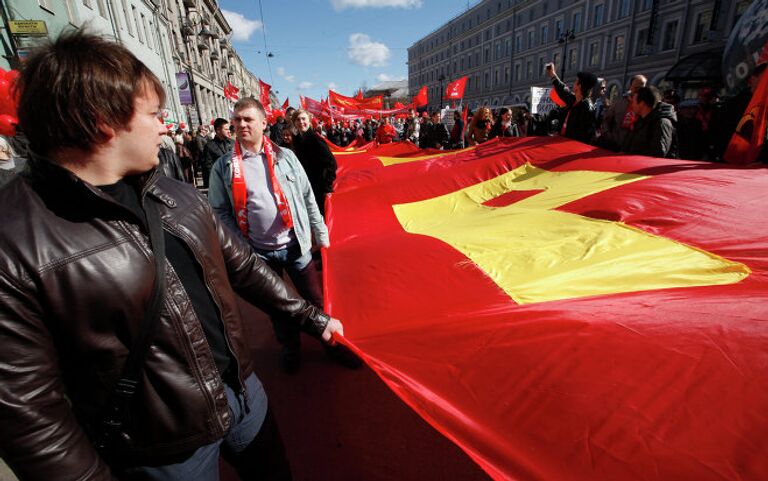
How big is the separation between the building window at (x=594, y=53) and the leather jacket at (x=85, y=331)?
45.7 meters

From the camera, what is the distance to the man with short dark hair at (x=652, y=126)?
11.9 ft

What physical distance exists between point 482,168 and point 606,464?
3321mm

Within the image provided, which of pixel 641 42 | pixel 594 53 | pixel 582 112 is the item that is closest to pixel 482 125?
pixel 582 112

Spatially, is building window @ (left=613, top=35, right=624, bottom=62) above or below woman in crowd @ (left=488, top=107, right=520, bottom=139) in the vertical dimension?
above

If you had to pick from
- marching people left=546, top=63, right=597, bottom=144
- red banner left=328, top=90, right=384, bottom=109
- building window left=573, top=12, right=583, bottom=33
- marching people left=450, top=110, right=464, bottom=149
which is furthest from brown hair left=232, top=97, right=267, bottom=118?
building window left=573, top=12, right=583, bottom=33

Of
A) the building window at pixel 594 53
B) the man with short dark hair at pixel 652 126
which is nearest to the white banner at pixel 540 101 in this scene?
the man with short dark hair at pixel 652 126

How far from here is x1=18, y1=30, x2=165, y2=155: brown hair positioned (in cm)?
88

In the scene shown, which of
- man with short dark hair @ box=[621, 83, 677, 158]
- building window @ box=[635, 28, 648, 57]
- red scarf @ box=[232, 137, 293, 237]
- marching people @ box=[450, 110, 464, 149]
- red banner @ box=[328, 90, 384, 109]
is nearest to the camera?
red scarf @ box=[232, 137, 293, 237]

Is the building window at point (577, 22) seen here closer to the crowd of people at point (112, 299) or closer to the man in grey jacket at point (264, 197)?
the man in grey jacket at point (264, 197)

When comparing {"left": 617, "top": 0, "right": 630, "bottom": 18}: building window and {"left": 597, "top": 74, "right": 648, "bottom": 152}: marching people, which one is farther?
{"left": 617, "top": 0, "right": 630, "bottom": 18}: building window

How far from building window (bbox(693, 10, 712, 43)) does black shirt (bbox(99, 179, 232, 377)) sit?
127 feet

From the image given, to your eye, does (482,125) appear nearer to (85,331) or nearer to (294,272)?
(294,272)

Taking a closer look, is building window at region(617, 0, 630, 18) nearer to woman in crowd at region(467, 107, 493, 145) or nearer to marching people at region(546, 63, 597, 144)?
woman in crowd at region(467, 107, 493, 145)

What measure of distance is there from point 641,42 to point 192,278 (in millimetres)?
43068
